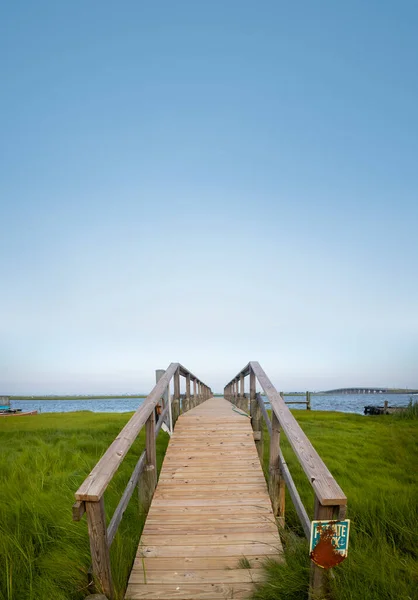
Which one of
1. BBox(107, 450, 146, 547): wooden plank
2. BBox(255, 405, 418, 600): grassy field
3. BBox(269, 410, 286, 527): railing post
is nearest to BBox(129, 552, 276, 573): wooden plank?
BBox(255, 405, 418, 600): grassy field

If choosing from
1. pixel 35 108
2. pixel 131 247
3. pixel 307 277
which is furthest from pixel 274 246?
pixel 35 108

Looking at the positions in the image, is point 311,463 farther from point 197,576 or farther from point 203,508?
point 203,508

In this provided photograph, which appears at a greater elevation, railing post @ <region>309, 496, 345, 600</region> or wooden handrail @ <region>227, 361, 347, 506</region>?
wooden handrail @ <region>227, 361, 347, 506</region>

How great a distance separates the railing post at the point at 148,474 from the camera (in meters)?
3.28

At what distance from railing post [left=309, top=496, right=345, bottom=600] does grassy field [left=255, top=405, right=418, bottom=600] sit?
59 millimetres

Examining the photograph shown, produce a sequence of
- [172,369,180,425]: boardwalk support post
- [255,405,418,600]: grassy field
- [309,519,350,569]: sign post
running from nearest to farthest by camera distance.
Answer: [309,519,350,569]: sign post
[255,405,418,600]: grassy field
[172,369,180,425]: boardwalk support post

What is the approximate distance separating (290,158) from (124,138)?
7917 millimetres

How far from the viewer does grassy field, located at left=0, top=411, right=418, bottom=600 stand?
186cm

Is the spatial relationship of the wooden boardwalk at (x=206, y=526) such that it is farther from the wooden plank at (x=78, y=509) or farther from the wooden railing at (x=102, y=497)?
the wooden plank at (x=78, y=509)

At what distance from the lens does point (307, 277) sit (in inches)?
747

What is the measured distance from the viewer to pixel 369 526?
3.17 metres

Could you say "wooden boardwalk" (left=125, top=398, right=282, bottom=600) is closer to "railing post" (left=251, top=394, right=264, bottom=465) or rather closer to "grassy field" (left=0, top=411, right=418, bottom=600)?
"grassy field" (left=0, top=411, right=418, bottom=600)

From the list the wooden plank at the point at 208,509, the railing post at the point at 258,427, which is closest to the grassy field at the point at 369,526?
the wooden plank at the point at 208,509

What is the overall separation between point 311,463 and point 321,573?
1.77 ft
